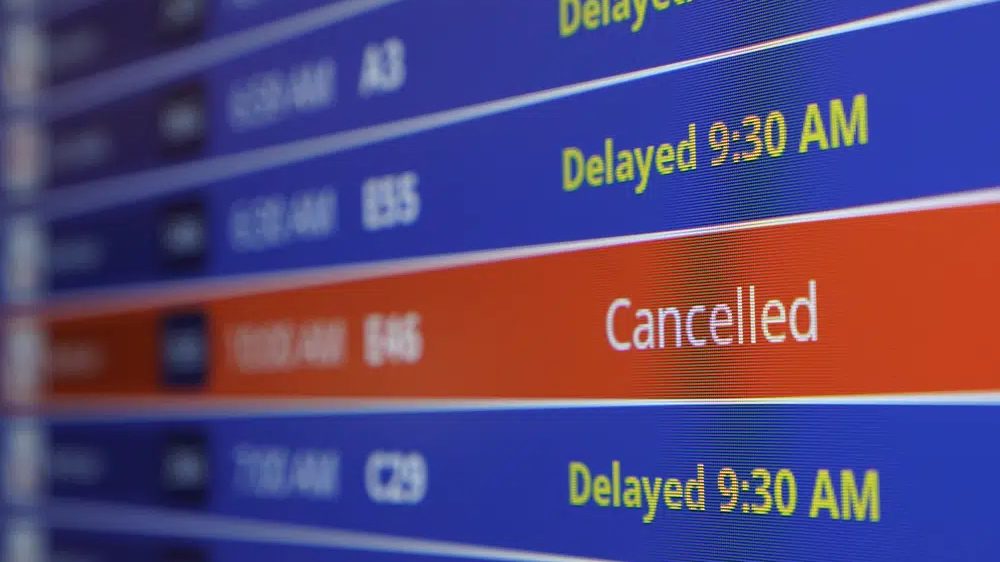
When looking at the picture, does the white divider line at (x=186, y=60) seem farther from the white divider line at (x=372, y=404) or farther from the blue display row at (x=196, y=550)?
the blue display row at (x=196, y=550)

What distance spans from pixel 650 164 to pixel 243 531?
705mm

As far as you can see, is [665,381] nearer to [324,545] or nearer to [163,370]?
[324,545]

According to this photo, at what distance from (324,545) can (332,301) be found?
262mm

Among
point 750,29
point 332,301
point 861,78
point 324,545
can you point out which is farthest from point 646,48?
point 324,545

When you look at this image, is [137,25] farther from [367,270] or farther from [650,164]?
[650,164]

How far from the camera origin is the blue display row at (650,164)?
3.19 feet

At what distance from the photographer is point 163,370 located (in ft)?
5.65

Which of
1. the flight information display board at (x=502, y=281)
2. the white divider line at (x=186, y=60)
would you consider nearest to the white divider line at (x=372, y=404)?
the flight information display board at (x=502, y=281)

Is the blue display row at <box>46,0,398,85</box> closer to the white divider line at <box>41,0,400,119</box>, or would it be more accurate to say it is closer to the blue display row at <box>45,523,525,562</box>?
the white divider line at <box>41,0,400,119</box>

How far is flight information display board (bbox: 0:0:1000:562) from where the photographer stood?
987 millimetres

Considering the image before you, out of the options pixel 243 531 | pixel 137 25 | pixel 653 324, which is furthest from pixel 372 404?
pixel 137 25

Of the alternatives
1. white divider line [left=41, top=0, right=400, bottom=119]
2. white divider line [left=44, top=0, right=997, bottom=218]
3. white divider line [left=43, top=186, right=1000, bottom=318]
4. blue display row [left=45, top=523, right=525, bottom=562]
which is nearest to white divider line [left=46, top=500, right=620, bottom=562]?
blue display row [left=45, top=523, right=525, bottom=562]

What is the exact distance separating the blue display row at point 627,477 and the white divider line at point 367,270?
143mm

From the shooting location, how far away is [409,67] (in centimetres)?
143
